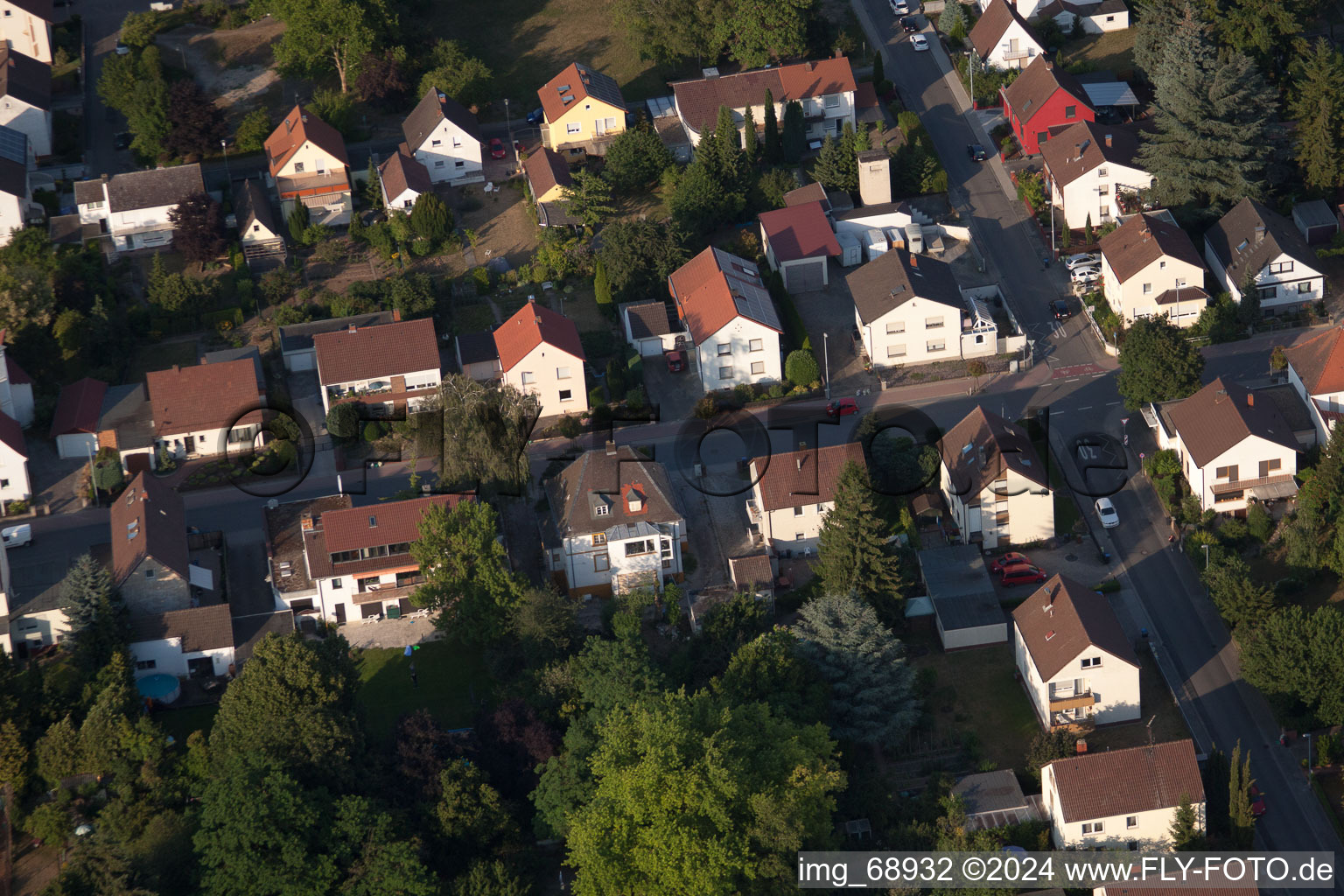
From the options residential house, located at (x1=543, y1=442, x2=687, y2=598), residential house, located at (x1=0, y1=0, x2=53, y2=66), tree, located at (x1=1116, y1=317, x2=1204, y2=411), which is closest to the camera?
residential house, located at (x1=543, y1=442, x2=687, y2=598)

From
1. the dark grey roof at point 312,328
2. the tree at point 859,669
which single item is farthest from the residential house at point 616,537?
the dark grey roof at point 312,328

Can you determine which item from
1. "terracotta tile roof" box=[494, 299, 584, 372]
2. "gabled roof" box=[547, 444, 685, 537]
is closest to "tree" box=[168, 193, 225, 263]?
"terracotta tile roof" box=[494, 299, 584, 372]

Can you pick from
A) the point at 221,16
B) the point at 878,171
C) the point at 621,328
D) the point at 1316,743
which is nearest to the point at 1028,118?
the point at 878,171

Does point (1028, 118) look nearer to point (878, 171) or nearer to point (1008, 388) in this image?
point (878, 171)

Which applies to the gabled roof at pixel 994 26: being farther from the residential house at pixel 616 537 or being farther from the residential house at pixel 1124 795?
the residential house at pixel 1124 795

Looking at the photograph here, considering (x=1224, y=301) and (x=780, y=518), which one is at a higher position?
(x=1224, y=301)

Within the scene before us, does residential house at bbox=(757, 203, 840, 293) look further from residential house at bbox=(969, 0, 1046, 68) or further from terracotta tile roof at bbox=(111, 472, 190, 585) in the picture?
terracotta tile roof at bbox=(111, 472, 190, 585)
